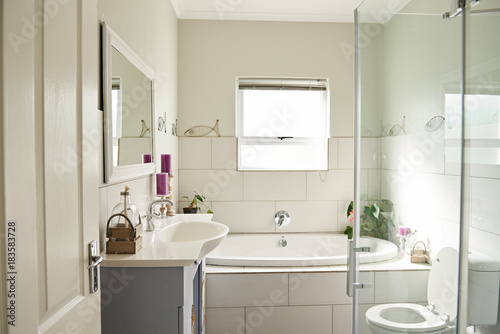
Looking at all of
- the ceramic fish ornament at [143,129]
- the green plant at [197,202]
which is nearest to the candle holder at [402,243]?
the ceramic fish ornament at [143,129]

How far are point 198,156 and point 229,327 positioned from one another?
157 cm

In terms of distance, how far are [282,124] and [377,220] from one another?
86.2 inches

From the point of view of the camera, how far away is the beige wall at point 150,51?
1.80m

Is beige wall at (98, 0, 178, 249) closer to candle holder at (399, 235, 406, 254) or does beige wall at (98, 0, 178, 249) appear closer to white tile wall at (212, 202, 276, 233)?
white tile wall at (212, 202, 276, 233)

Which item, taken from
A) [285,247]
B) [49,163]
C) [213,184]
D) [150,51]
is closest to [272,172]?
[213,184]

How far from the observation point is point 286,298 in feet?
9.16

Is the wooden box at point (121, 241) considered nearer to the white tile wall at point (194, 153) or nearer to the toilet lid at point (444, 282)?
the toilet lid at point (444, 282)

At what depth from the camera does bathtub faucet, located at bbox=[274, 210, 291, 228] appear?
12.2 ft

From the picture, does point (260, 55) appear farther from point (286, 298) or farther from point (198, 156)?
point (286, 298)

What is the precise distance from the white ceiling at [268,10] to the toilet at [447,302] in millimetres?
2674

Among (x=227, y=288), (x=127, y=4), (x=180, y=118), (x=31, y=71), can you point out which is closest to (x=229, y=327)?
(x=227, y=288)

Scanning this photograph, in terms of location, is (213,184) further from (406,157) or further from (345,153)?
(406,157)

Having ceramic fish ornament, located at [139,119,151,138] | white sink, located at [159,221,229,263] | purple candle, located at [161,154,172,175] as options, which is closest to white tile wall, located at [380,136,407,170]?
white sink, located at [159,221,229,263]

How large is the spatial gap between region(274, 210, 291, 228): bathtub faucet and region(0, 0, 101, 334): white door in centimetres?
258
